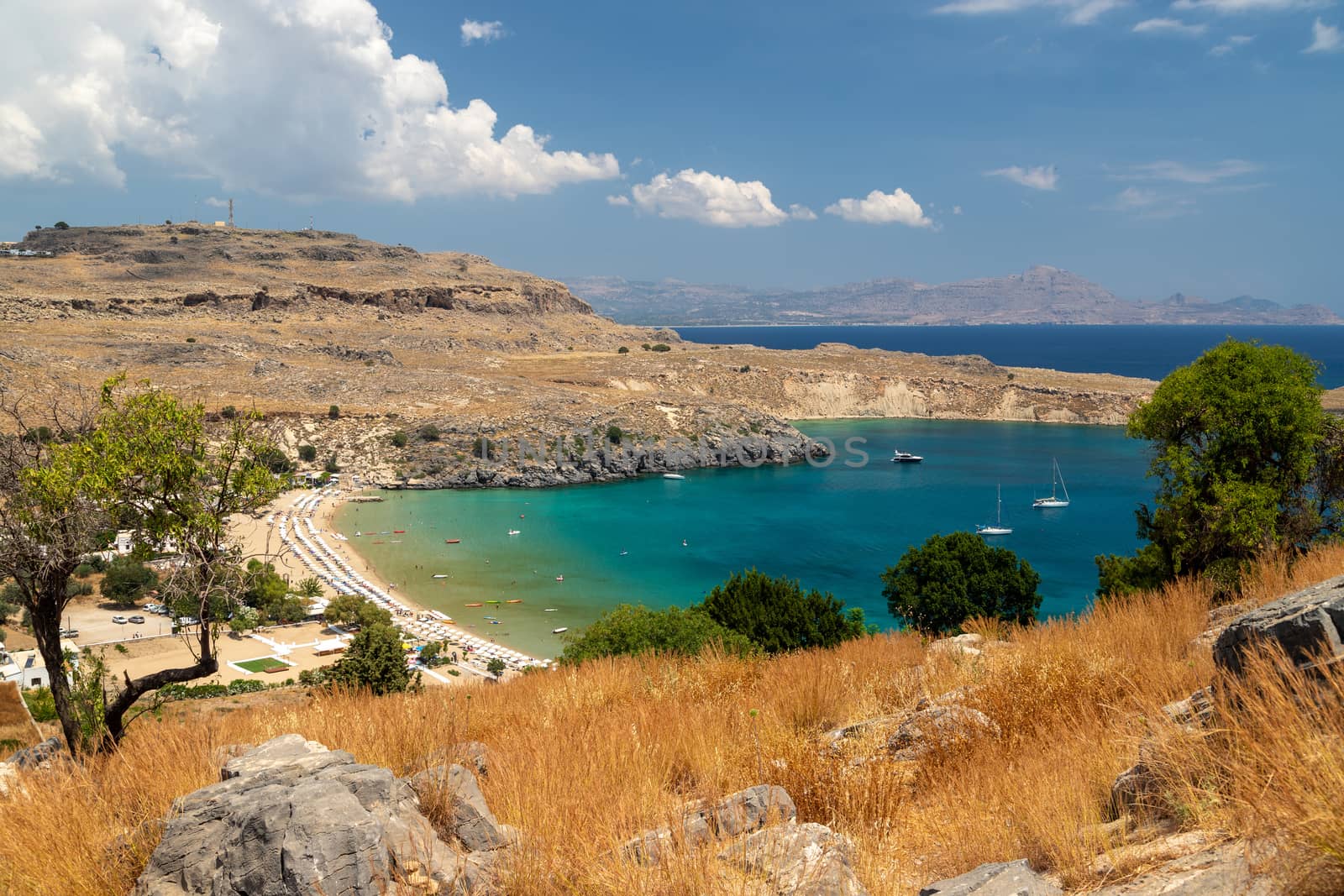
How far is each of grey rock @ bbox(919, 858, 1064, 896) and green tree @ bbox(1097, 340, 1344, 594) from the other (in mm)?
13816

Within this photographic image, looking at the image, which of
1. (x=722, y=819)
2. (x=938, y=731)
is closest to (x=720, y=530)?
(x=938, y=731)

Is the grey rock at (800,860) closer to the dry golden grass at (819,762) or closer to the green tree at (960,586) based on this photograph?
the dry golden grass at (819,762)

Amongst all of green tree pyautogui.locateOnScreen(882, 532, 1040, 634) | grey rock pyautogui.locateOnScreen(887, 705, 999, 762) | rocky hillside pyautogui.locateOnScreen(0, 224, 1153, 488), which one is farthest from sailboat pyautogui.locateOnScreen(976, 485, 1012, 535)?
grey rock pyautogui.locateOnScreen(887, 705, 999, 762)

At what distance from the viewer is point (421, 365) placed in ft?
291

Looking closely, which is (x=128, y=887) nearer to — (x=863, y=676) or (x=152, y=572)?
(x=863, y=676)

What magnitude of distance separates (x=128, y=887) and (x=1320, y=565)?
12.0 m

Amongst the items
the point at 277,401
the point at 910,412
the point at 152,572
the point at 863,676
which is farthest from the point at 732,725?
the point at 910,412

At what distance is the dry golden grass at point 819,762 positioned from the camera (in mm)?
3799

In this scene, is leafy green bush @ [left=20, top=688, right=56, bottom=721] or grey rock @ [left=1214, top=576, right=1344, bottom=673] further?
leafy green bush @ [left=20, top=688, right=56, bottom=721]

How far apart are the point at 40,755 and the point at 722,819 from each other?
24.5 ft

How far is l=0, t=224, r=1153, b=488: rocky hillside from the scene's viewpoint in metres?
67.2

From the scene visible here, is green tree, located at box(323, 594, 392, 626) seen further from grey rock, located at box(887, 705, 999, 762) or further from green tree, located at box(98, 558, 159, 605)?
grey rock, located at box(887, 705, 999, 762)

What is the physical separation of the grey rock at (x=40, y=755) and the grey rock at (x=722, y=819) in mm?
6030

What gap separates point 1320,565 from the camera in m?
9.57
